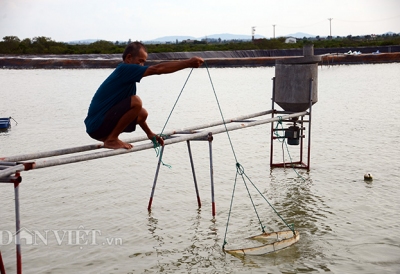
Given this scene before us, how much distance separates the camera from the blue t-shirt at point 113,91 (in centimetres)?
747

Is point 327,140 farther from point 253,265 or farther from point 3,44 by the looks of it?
point 3,44

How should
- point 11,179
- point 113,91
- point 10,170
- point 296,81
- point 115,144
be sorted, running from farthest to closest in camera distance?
point 296,81, point 115,144, point 113,91, point 11,179, point 10,170

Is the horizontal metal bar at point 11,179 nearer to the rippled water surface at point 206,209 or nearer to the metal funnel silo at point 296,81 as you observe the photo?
the rippled water surface at point 206,209

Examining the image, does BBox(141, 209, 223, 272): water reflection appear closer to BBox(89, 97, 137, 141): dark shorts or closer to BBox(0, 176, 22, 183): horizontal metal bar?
BBox(89, 97, 137, 141): dark shorts

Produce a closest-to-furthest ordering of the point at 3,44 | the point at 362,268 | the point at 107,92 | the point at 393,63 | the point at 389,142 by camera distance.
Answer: the point at 107,92 → the point at 362,268 → the point at 389,142 → the point at 393,63 → the point at 3,44

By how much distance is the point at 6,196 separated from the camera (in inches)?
505

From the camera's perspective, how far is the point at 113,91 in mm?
7723

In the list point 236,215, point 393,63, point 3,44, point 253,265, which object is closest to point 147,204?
point 236,215

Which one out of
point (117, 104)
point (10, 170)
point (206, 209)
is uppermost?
point (117, 104)

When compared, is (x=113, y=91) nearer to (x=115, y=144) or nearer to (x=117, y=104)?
(x=117, y=104)

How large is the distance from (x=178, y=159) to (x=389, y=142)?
8211mm

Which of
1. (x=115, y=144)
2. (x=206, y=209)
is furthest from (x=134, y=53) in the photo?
(x=206, y=209)

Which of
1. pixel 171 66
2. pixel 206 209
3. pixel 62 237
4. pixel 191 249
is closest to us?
pixel 171 66

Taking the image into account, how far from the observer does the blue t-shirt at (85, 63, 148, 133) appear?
747 cm
